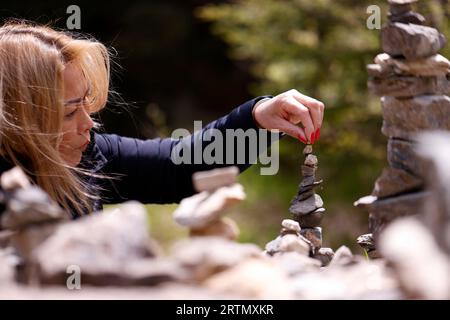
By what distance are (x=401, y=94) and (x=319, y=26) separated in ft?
14.0

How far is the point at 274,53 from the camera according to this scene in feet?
18.3

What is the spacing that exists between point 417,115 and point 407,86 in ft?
0.25

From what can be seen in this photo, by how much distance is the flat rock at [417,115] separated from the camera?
1651mm

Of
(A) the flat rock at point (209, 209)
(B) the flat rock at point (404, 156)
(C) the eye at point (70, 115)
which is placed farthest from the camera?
(C) the eye at point (70, 115)

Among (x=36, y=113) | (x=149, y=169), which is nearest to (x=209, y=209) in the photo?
(x=36, y=113)

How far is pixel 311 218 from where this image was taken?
2.03 m

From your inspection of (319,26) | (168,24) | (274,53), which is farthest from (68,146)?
(168,24)

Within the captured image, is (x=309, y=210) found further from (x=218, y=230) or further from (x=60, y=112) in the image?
(x=60, y=112)

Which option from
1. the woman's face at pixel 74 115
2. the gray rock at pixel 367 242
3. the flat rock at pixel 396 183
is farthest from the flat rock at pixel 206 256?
the woman's face at pixel 74 115

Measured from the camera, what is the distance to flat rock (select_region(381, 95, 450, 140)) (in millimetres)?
1651

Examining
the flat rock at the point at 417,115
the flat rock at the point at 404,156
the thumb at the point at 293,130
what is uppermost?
the thumb at the point at 293,130

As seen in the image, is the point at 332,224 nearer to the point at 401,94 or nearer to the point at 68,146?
the point at 68,146

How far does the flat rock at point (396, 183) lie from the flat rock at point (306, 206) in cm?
47

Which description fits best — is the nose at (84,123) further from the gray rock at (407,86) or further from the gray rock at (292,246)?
the gray rock at (407,86)
